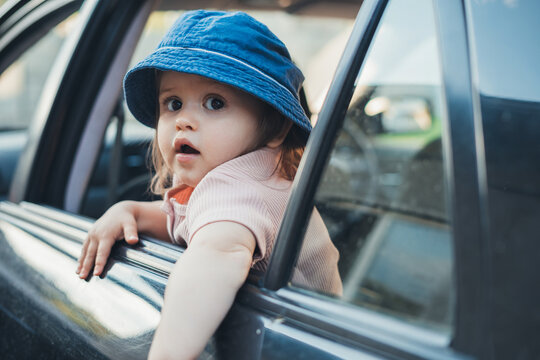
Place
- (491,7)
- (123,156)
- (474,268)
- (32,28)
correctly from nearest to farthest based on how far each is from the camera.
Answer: (474,268) < (491,7) < (32,28) < (123,156)

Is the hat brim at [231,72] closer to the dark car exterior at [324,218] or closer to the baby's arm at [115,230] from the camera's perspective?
the dark car exterior at [324,218]

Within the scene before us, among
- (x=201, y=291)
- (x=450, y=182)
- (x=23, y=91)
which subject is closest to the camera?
(x=450, y=182)

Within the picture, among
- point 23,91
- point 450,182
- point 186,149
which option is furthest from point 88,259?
point 23,91

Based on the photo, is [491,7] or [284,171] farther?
[284,171]

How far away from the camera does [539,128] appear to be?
2.21 ft

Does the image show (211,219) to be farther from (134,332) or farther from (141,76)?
(141,76)

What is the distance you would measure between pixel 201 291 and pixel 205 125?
464 millimetres

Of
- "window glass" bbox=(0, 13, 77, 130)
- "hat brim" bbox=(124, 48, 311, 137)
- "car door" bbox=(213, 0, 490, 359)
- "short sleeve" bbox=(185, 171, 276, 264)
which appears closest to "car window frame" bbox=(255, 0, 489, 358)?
"car door" bbox=(213, 0, 490, 359)

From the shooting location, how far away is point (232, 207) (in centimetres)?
98

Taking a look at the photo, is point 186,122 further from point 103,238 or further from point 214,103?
point 103,238

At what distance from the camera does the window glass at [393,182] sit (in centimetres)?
90

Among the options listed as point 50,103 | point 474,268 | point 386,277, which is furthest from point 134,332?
point 386,277

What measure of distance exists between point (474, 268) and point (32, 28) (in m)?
2.15

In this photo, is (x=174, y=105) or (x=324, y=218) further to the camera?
(x=174, y=105)
